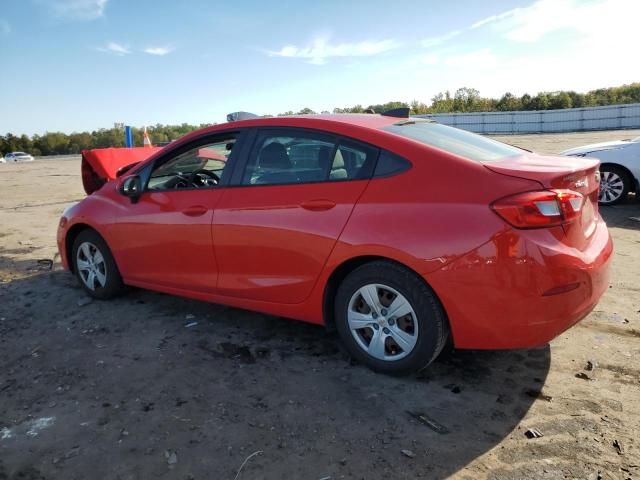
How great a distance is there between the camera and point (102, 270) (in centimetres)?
477

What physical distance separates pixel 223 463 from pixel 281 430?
369 mm

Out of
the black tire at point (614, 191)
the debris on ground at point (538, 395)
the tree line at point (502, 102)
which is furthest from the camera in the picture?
the tree line at point (502, 102)

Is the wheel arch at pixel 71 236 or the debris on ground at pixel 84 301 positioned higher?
the wheel arch at pixel 71 236

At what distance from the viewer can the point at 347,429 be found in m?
2.70

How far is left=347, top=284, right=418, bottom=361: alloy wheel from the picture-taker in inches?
121

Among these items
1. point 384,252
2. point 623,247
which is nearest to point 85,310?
point 384,252

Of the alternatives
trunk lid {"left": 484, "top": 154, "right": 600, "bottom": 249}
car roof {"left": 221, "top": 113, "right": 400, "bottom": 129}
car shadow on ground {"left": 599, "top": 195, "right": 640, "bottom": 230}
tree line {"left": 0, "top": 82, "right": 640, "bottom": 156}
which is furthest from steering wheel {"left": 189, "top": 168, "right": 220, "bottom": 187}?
tree line {"left": 0, "top": 82, "right": 640, "bottom": 156}

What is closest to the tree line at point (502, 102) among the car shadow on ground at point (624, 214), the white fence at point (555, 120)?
the white fence at point (555, 120)

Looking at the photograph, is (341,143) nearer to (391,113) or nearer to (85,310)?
(391,113)

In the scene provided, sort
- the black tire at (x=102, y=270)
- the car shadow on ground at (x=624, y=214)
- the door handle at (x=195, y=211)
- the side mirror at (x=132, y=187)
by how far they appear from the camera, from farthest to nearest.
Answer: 1. the car shadow on ground at (x=624, y=214)
2. the black tire at (x=102, y=270)
3. the side mirror at (x=132, y=187)
4. the door handle at (x=195, y=211)

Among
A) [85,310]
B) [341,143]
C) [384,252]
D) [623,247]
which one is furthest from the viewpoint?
[623,247]

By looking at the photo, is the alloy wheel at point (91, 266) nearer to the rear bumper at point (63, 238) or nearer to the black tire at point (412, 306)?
the rear bumper at point (63, 238)

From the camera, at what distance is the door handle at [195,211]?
12.5ft

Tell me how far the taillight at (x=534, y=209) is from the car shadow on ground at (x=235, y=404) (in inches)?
41.2
